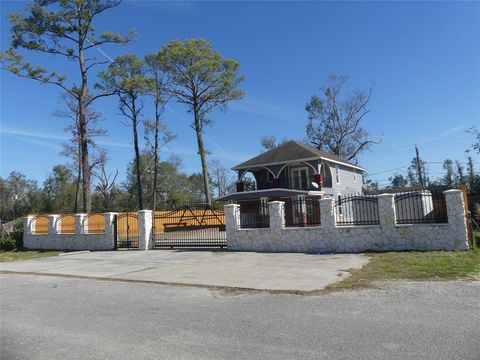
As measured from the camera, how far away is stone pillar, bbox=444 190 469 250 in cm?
1295

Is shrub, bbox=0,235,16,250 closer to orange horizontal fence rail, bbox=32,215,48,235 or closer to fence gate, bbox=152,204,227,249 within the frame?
orange horizontal fence rail, bbox=32,215,48,235

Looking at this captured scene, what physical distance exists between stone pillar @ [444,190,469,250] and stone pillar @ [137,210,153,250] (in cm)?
1301

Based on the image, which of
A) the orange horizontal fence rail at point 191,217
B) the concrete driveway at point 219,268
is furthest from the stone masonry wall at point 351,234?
the orange horizontal fence rail at point 191,217

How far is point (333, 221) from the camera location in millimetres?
15102

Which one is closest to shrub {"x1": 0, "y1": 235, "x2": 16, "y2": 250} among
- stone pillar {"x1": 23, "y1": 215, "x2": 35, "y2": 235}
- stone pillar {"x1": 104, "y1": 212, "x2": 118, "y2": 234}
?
stone pillar {"x1": 23, "y1": 215, "x2": 35, "y2": 235}

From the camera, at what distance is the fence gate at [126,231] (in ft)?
68.3

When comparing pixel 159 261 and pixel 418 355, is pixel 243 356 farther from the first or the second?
pixel 159 261

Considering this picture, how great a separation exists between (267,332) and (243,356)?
1.00 meters

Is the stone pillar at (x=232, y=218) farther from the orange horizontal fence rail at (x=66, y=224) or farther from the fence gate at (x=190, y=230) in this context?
the orange horizontal fence rail at (x=66, y=224)

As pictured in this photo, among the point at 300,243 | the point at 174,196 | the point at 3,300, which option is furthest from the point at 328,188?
the point at 174,196

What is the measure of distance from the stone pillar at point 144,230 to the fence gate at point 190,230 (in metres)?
0.30

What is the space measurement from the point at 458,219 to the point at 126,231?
15.3 metres

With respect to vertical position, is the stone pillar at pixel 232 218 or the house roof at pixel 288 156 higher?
the house roof at pixel 288 156

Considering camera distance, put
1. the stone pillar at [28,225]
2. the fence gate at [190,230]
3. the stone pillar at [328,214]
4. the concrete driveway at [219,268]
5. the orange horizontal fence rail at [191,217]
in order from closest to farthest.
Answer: the concrete driveway at [219,268] < the stone pillar at [328,214] < the fence gate at [190,230] < the orange horizontal fence rail at [191,217] < the stone pillar at [28,225]
